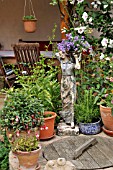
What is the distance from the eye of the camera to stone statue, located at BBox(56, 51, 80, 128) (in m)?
3.35

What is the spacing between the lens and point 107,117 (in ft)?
10.8

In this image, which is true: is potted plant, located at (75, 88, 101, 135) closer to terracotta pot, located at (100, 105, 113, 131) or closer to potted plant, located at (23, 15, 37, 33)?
terracotta pot, located at (100, 105, 113, 131)

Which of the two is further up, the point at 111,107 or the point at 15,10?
the point at 15,10

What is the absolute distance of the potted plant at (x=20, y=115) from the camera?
9.30 ft

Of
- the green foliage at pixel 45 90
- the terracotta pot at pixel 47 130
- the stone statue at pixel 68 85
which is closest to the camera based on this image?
the terracotta pot at pixel 47 130

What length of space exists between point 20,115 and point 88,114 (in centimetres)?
89

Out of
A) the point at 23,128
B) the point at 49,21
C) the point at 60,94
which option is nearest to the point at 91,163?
the point at 23,128

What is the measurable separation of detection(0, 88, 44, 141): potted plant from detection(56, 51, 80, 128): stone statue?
532 mm

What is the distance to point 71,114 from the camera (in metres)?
3.47

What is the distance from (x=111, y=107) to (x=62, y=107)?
0.57 m

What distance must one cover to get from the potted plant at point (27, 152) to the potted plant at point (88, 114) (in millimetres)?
994

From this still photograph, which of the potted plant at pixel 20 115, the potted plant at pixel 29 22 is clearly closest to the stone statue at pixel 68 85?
the potted plant at pixel 20 115

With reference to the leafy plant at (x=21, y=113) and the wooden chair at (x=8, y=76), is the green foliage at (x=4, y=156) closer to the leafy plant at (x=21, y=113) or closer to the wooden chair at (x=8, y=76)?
the leafy plant at (x=21, y=113)

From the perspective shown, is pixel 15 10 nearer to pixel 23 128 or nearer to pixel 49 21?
pixel 49 21
